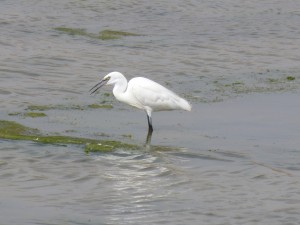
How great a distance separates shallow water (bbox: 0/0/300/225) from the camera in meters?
8.64

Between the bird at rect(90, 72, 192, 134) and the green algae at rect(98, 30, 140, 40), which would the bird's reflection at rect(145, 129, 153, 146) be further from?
the green algae at rect(98, 30, 140, 40)

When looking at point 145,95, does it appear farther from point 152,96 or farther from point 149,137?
point 149,137

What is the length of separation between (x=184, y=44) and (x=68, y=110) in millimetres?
6620

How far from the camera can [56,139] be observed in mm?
11203

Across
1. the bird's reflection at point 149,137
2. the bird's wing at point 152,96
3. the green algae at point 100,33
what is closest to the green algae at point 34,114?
the bird's wing at point 152,96

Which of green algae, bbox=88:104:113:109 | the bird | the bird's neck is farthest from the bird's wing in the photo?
green algae, bbox=88:104:113:109

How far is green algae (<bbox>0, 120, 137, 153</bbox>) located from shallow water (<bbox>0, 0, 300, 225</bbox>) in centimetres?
17

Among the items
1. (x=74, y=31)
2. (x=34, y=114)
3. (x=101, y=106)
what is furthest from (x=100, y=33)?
Answer: (x=34, y=114)

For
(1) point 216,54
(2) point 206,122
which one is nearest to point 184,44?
(1) point 216,54

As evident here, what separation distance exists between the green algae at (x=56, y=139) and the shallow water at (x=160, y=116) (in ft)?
0.55

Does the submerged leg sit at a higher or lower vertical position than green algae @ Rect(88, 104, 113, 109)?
lower

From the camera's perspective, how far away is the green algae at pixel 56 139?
10943 millimetres

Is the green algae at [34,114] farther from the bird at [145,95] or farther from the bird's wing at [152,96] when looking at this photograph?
the bird's wing at [152,96]

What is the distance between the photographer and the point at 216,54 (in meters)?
18.4
